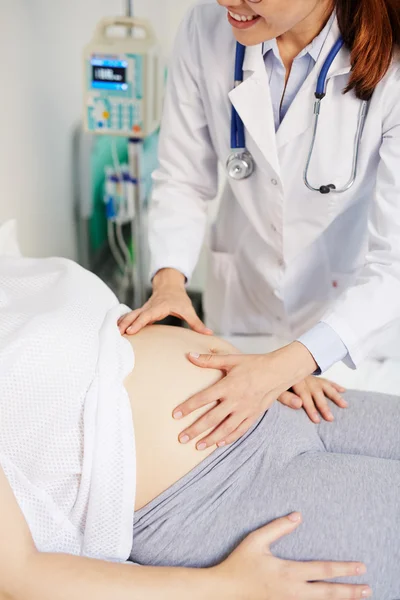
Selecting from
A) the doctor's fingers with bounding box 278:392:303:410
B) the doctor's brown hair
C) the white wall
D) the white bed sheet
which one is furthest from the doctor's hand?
the white wall

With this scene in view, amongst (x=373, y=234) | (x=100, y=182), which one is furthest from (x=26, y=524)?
(x=100, y=182)

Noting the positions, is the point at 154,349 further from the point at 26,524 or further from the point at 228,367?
the point at 26,524

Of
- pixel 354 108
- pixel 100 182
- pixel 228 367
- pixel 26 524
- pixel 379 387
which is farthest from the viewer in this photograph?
pixel 100 182

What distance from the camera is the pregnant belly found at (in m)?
1.22

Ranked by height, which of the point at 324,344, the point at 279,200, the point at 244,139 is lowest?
the point at 324,344

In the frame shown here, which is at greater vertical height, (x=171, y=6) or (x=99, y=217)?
(x=171, y=6)

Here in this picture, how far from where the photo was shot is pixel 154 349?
4.46ft

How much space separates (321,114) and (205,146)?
Result: 38cm

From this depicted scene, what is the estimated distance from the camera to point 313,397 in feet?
4.89

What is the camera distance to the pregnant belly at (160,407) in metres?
1.22

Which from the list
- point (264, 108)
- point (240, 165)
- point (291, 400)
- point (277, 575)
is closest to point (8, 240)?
point (240, 165)

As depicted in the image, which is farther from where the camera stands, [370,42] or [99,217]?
[99,217]

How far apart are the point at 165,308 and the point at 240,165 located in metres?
0.39

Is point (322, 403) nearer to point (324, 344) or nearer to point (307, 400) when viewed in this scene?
point (307, 400)
